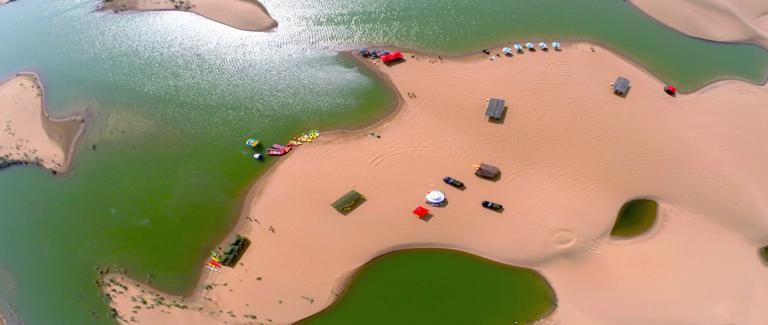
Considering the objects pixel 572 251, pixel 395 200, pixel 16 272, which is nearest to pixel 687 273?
pixel 572 251

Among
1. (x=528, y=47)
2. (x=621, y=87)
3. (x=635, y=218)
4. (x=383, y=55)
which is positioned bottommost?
(x=635, y=218)

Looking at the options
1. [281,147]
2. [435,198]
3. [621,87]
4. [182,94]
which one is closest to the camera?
[435,198]

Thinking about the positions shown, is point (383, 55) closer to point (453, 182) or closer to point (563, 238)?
point (453, 182)

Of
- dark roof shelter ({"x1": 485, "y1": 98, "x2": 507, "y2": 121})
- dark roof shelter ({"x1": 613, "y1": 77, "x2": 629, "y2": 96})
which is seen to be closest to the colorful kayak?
dark roof shelter ({"x1": 485, "y1": 98, "x2": 507, "y2": 121})

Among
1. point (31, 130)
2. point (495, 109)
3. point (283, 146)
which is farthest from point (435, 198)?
point (31, 130)

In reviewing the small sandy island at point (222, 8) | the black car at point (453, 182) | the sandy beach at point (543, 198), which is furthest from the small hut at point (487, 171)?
the small sandy island at point (222, 8)

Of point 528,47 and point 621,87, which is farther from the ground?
point 528,47

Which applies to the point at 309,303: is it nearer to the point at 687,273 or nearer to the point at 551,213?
the point at 551,213

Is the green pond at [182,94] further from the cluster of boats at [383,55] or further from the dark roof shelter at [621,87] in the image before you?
the dark roof shelter at [621,87]
